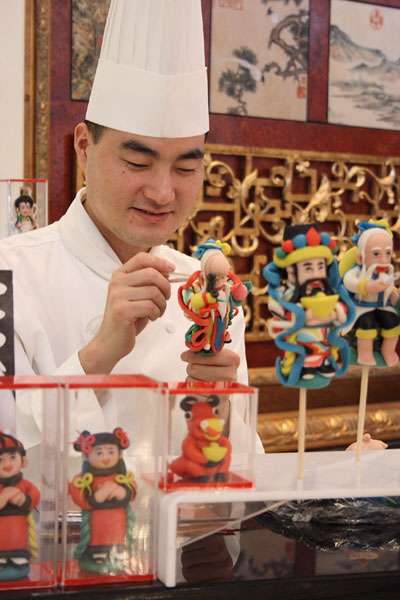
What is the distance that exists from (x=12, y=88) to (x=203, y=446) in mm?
2086

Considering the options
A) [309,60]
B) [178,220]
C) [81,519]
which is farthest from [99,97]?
[309,60]

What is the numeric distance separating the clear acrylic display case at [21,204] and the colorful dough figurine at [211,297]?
1.38m

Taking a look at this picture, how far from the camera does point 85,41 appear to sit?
2840 millimetres

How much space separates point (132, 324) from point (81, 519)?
423 mm

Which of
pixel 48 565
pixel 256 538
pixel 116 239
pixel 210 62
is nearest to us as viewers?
pixel 48 565

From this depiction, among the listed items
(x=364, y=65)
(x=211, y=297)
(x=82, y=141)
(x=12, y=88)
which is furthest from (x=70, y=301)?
(x=364, y=65)

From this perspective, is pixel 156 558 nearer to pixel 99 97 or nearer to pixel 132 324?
pixel 132 324

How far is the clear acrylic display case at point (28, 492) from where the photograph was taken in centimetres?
93

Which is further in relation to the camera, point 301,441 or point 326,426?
point 326,426

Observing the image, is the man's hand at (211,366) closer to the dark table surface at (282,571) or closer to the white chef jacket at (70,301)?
the dark table surface at (282,571)

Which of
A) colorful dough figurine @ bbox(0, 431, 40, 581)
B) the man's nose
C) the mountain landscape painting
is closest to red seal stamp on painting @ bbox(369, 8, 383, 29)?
the mountain landscape painting

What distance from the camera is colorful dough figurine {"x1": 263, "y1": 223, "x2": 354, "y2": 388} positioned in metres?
1.04

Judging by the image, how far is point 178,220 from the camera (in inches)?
62.6

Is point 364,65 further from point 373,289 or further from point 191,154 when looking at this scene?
point 373,289
